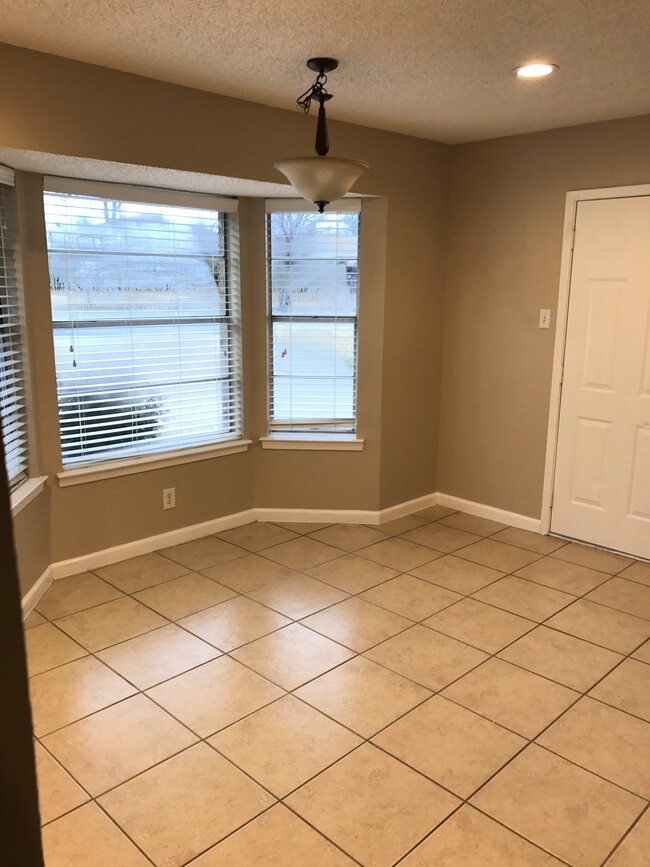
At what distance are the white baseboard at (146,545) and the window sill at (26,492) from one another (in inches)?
18.2

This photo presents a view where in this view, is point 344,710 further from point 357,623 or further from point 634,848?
point 634,848

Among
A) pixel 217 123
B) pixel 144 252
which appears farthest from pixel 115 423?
pixel 217 123

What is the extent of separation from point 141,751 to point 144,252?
2.53m

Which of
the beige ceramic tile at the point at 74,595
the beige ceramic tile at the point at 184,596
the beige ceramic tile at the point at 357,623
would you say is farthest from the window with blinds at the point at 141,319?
the beige ceramic tile at the point at 357,623

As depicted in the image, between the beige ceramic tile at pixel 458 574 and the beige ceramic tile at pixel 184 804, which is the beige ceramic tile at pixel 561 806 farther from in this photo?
the beige ceramic tile at pixel 458 574

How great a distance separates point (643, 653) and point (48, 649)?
252 centimetres

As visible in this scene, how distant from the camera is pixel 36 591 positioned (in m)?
3.31

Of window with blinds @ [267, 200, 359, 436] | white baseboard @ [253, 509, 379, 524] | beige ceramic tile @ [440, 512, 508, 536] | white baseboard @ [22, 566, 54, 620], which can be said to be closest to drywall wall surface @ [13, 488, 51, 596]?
white baseboard @ [22, 566, 54, 620]

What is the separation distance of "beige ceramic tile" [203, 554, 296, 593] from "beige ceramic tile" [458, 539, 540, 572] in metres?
1.07

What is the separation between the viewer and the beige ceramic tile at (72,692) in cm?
246

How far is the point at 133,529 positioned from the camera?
3.86 metres

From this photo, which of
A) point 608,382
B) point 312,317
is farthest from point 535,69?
point 312,317

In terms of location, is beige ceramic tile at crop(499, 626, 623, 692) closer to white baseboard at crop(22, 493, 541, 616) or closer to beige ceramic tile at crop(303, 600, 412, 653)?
beige ceramic tile at crop(303, 600, 412, 653)

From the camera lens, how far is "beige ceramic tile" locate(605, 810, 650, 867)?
1.87m
